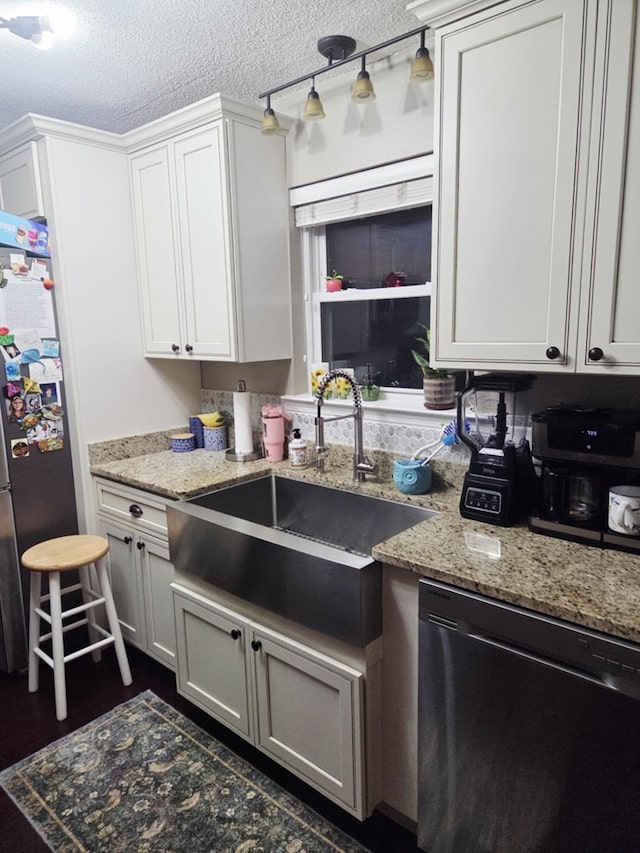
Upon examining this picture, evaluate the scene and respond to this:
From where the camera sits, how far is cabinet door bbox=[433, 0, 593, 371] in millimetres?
1361

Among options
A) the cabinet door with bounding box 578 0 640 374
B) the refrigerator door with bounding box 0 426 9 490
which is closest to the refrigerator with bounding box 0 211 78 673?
the refrigerator door with bounding box 0 426 9 490

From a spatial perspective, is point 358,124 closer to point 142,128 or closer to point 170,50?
point 170,50

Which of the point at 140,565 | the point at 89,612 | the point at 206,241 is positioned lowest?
the point at 89,612

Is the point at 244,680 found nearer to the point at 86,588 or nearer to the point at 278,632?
the point at 278,632

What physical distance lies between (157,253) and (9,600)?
1680 millimetres

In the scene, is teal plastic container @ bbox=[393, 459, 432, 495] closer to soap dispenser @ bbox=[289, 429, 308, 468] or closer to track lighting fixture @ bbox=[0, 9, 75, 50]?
soap dispenser @ bbox=[289, 429, 308, 468]

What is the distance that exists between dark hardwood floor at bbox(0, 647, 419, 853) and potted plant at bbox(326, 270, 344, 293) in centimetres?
185

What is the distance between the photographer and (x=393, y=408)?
2.21m

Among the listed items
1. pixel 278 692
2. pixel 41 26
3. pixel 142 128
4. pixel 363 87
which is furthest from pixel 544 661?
pixel 142 128

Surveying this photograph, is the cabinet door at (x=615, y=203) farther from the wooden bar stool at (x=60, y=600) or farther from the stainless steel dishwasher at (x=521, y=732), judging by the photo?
the wooden bar stool at (x=60, y=600)

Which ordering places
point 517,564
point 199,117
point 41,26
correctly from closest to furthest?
point 517,564 → point 41,26 → point 199,117

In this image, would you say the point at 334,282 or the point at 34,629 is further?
the point at 334,282

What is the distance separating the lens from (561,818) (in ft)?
4.11

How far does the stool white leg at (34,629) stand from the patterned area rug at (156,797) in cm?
37
